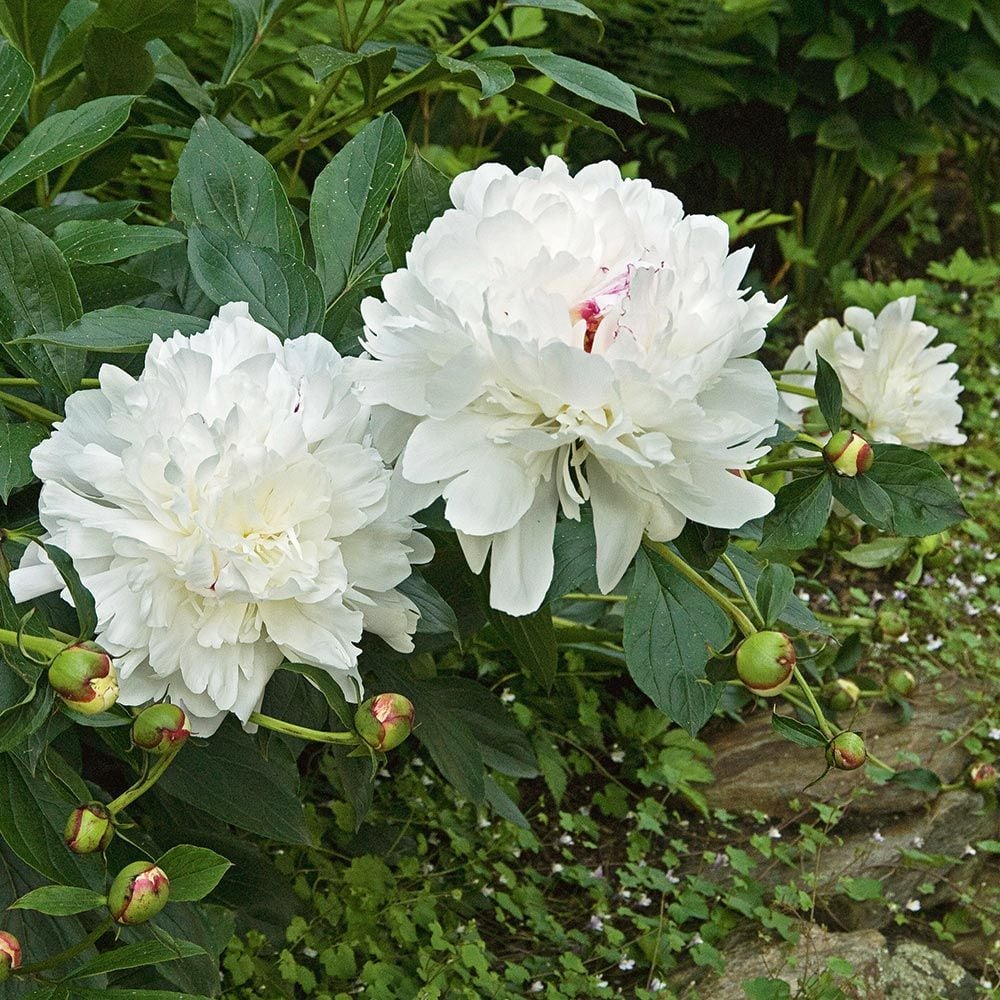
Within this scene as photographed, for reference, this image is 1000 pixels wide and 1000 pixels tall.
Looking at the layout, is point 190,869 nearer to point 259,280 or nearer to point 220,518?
point 220,518

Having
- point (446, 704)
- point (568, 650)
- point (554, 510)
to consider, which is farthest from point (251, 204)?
point (568, 650)

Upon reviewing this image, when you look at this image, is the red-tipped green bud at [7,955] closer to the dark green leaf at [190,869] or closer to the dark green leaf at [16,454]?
the dark green leaf at [190,869]

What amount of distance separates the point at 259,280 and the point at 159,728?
31 centimetres

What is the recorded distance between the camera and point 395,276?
2.21 feet

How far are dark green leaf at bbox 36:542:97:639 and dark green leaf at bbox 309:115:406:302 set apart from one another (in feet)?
1.00

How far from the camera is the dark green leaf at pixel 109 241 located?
887 millimetres

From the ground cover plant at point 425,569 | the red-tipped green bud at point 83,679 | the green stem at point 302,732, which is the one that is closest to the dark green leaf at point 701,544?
the ground cover plant at point 425,569

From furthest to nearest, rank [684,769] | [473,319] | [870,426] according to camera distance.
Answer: [684,769] → [870,426] → [473,319]

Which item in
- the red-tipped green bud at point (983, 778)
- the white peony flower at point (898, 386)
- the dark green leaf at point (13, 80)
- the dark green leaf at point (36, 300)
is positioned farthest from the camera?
the red-tipped green bud at point (983, 778)

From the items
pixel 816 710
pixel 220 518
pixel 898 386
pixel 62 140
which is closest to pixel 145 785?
pixel 220 518

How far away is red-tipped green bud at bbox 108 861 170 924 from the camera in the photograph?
0.67m

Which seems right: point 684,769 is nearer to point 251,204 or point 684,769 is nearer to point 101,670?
point 251,204

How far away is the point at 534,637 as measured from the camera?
90 cm

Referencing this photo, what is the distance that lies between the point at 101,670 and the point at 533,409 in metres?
0.25
